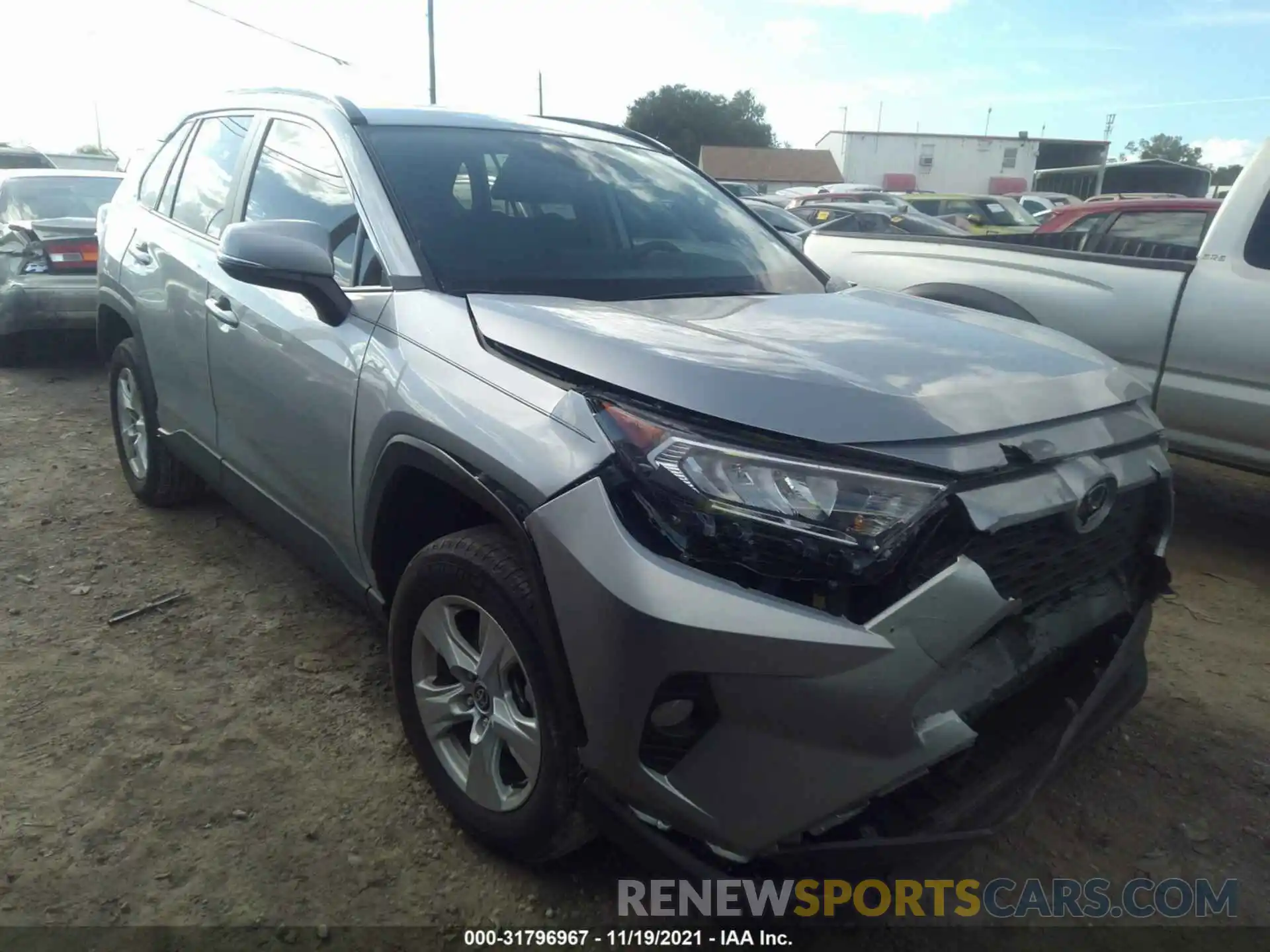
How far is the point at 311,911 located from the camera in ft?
7.23

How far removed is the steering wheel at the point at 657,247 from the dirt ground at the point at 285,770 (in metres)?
1.63

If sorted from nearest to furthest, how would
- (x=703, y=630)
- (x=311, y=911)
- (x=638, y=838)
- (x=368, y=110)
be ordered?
(x=703, y=630), (x=638, y=838), (x=311, y=911), (x=368, y=110)

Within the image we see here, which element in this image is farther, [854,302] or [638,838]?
[854,302]

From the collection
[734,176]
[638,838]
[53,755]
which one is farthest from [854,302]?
[734,176]

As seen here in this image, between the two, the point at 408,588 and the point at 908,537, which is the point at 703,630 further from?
the point at 408,588

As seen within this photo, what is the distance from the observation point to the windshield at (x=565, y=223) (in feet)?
8.56

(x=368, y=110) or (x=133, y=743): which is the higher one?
(x=368, y=110)

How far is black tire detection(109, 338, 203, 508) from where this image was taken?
13.4 feet

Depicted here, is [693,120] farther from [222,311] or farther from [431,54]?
[222,311]

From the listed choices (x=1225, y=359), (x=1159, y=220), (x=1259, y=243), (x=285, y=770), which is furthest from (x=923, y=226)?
(x=285, y=770)

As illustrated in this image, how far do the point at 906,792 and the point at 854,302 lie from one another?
1488mm

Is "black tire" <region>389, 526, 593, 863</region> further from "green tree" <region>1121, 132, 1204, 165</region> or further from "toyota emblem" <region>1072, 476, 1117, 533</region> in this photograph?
"green tree" <region>1121, 132, 1204, 165</region>

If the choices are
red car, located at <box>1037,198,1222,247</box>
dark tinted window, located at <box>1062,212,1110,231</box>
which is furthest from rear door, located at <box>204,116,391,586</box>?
dark tinted window, located at <box>1062,212,1110,231</box>

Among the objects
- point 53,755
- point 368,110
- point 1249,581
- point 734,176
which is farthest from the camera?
point 734,176
